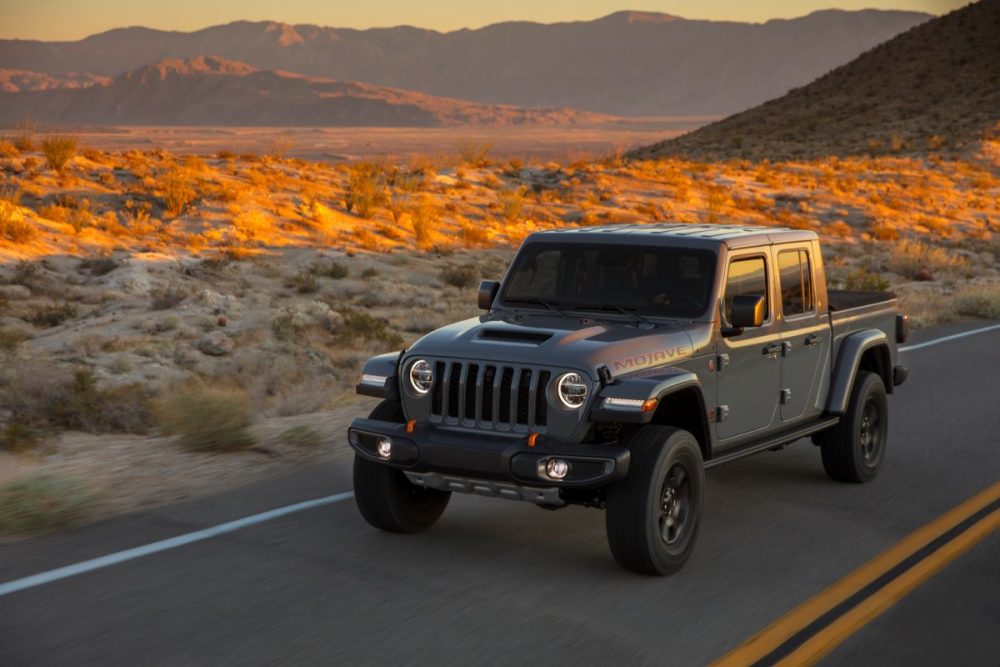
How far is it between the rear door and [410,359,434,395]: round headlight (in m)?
2.40

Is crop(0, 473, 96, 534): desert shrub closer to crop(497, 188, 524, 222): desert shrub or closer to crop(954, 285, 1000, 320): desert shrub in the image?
crop(954, 285, 1000, 320): desert shrub

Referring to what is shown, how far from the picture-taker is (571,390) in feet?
21.9

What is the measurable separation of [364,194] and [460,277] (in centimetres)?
750

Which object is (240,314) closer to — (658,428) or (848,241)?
(658,428)

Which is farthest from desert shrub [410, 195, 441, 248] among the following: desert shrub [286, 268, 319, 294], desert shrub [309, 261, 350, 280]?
desert shrub [286, 268, 319, 294]

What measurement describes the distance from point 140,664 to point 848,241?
3426cm

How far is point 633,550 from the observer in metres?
6.64

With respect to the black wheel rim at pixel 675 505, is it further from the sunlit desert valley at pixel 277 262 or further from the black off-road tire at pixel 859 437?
the sunlit desert valley at pixel 277 262

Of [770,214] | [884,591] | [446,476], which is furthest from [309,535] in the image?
[770,214]

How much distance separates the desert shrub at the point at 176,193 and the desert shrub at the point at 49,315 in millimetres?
8662

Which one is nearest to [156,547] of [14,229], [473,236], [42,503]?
[42,503]

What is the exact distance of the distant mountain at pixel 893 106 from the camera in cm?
6825

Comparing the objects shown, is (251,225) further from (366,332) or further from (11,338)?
(11,338)

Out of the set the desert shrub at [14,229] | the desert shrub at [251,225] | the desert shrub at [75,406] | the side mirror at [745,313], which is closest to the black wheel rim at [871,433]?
the side mirror at [745,313]
